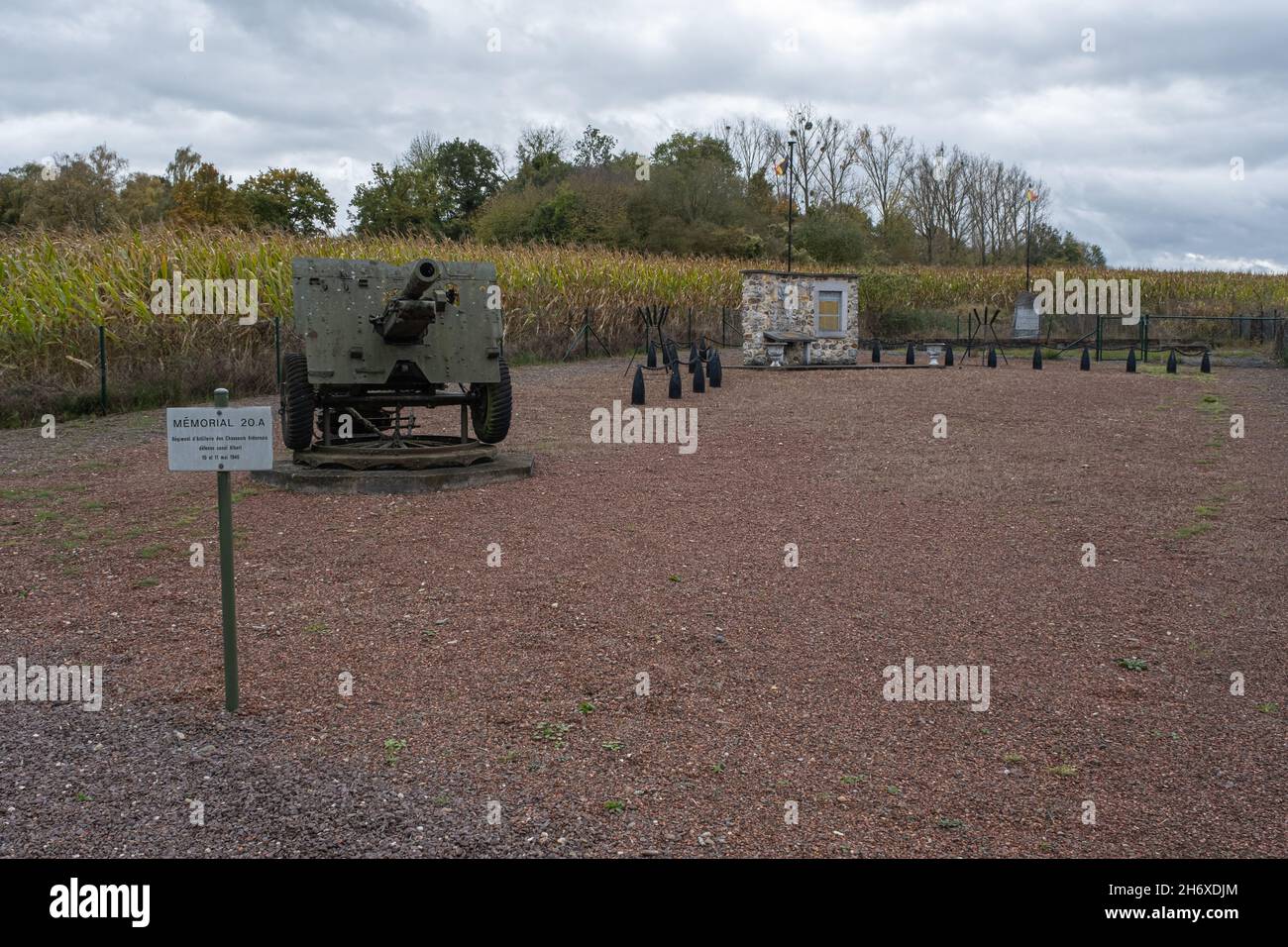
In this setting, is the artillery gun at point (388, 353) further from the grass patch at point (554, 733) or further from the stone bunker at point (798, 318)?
the stone bunker at point (798, 318)

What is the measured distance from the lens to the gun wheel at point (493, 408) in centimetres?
1102

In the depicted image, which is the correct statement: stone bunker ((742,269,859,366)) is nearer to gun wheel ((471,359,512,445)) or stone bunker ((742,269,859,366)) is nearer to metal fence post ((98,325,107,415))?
metal fence post ((98,325,107,415))

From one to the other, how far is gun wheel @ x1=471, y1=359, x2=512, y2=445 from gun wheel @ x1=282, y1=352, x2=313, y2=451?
1545 mm

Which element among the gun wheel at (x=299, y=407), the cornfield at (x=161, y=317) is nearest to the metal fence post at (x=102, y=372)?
the cornfield at (x=161, y=317)

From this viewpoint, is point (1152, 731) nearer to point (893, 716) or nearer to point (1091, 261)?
point (893, 716)

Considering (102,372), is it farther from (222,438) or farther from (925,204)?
(925,204)

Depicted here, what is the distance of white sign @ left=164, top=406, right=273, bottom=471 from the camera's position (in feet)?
15.7

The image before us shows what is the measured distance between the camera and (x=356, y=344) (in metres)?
10.3

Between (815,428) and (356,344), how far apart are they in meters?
6.41

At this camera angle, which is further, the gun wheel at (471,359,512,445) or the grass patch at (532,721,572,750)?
the gun wheel at (471,359,512,445)

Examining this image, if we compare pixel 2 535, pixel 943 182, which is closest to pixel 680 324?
pixel 2 535

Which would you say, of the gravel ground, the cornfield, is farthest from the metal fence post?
the gravel ground

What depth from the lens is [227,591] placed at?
508cm

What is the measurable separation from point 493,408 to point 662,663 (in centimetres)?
575
